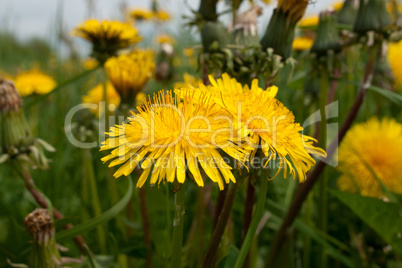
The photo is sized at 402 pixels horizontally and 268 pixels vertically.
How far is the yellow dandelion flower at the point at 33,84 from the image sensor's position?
2.38 metres

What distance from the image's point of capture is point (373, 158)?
54.1 inches

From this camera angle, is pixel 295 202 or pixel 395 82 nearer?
pixel 295 202

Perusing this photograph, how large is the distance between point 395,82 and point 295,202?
3.84 feet

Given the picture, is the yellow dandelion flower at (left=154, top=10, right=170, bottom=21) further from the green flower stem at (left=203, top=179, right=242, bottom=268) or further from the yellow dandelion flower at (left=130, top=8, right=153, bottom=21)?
the green flower stem at (left=203, top=179, right=242, bottom=268)

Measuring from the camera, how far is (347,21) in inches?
56.9

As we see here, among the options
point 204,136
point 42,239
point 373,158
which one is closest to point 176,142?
point 204,136

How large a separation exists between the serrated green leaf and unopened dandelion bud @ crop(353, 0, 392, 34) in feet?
1.65

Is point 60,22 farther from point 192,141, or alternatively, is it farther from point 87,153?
point 192,141

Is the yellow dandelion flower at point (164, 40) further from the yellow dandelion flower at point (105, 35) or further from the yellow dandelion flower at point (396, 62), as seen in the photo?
the yellow dandelion flower at point (105, 35)

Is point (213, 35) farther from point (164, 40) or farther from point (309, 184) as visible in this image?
point (164, 40)

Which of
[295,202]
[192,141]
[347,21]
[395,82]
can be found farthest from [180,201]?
[395,82]

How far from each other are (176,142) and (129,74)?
819 millimetres

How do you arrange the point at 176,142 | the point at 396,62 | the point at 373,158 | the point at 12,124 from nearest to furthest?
the point at 176,142
the point at 12,124
the point at 373,158
the point at 396,62

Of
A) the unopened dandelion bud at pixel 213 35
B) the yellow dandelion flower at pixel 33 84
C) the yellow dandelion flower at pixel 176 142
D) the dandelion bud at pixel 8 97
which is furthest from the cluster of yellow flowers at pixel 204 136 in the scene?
the yellow dandelion flower at pixel 33 84
